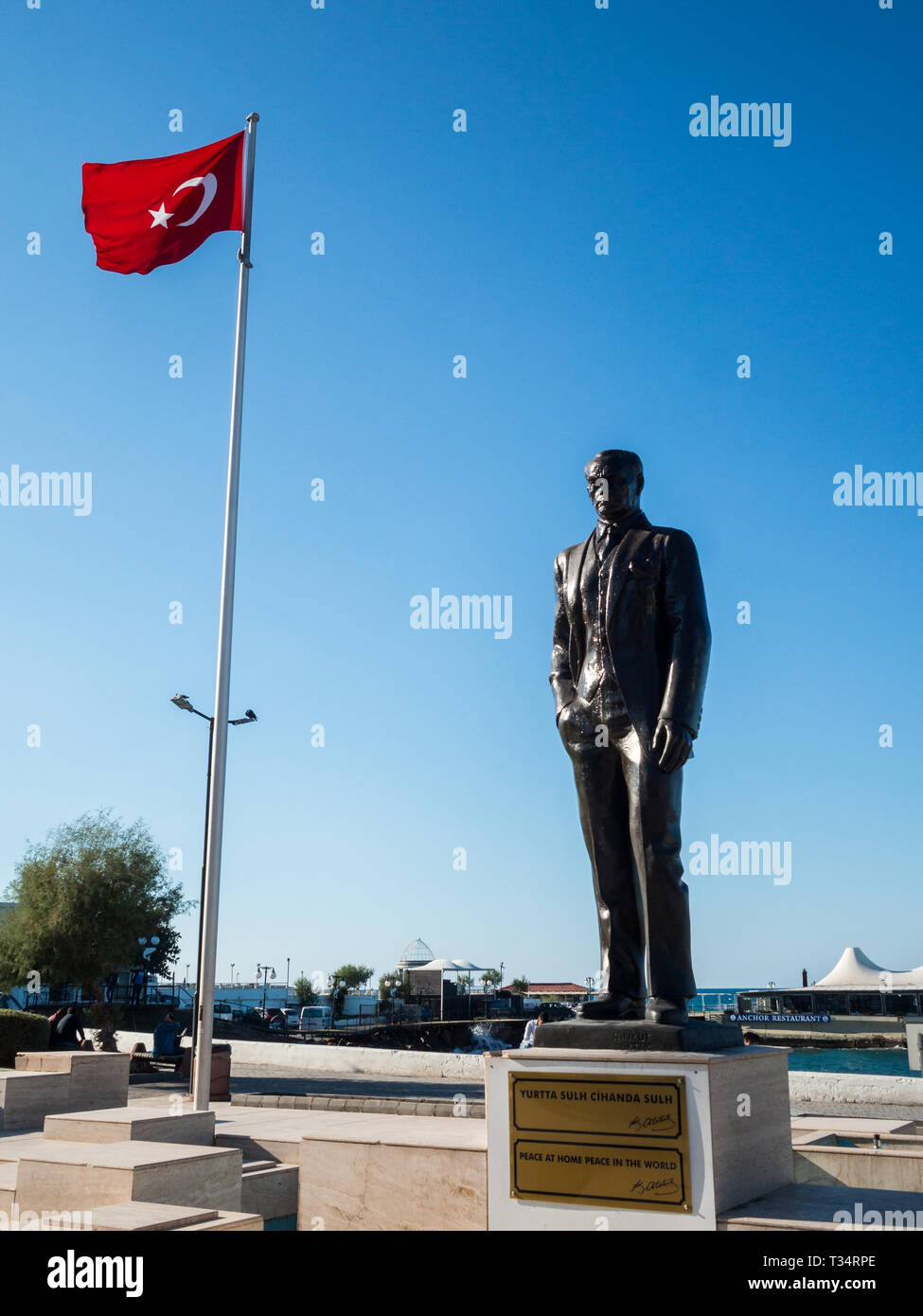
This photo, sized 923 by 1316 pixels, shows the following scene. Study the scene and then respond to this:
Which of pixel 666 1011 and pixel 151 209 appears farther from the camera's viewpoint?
pixel 151 209

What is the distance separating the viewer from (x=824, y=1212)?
14.8 ft

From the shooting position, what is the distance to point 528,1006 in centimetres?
9325

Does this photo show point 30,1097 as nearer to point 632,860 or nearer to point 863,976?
point 632,860

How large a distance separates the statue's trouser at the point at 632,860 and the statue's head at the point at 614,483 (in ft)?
3.87

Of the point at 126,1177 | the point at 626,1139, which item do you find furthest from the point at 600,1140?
the point at 126,1177

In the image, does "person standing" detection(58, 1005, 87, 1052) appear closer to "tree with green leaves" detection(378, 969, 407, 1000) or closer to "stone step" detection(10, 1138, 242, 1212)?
"stone step" detection(10, 1138, 242, 1212)

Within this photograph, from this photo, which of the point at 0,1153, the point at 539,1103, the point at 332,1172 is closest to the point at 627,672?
the point at 539,1103

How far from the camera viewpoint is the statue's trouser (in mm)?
5223

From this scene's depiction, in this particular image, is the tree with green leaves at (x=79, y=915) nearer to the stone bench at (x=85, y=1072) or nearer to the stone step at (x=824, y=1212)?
the stone bench at (x=85, y=1072)

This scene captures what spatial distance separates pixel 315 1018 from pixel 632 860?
5767 cm

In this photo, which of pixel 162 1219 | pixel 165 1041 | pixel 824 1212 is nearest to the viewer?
pixel 162 1219

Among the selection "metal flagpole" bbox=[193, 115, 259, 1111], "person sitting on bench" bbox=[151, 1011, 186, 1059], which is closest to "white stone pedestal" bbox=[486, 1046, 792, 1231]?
"metal flagpole" bbox=[193, 115, 259, 1111]

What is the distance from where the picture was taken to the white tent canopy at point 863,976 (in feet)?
234

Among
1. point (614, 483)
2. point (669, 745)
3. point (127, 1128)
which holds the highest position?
point (614, 483)
